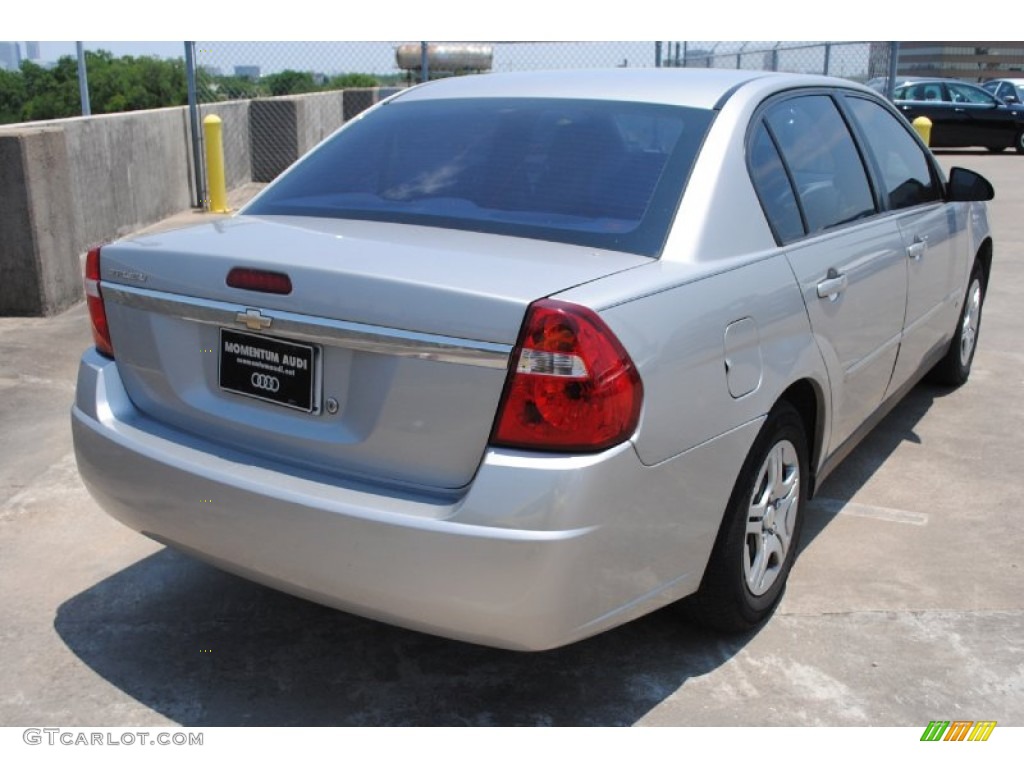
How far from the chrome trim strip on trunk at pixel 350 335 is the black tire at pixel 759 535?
976 millimetres

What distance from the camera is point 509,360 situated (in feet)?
8.32

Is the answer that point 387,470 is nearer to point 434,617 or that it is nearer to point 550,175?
point 434,617

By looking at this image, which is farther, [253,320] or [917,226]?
[917,226]

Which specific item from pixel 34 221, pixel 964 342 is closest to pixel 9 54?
pixel 34 221

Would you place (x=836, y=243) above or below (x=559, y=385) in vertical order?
above

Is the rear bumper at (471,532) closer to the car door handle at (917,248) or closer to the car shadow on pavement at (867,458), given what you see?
the car shadow on pavement at (867,458)

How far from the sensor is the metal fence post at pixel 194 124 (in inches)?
483

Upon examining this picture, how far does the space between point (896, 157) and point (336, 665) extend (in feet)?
10.6

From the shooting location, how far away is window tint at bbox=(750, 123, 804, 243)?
3404 mm

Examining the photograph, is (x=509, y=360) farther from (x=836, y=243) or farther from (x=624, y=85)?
(x=836, y=243)

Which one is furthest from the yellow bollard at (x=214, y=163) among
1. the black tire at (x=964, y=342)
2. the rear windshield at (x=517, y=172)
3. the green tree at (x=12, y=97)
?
the green tree at (x=12, y=97)

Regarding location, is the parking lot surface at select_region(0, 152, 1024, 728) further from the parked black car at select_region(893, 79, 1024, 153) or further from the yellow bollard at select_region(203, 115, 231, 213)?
the parked black car at select_region(893, 79, 1024, 153)

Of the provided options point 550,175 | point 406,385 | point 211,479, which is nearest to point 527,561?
point 406,385

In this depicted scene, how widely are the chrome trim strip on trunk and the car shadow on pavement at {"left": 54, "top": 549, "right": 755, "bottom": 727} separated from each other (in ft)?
3.48
